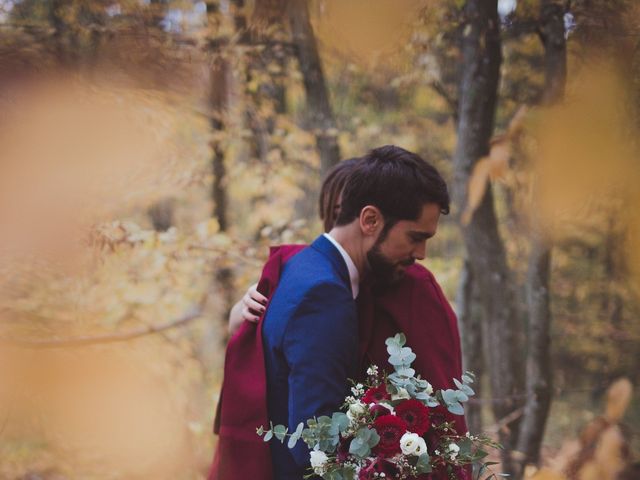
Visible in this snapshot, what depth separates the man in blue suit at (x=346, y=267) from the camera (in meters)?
1.57

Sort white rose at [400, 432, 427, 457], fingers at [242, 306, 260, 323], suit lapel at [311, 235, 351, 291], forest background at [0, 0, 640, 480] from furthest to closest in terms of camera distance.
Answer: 1. forest background at [0, 0, 640, 480]
2. fingers at [242, 306, 260, 323]
3. suit lapel at [311, 235, 351, 291]
4. white rose at [400, 432, 427, 457]

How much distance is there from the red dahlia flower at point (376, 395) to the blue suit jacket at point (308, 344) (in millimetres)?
69

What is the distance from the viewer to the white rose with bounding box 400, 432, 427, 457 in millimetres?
1387

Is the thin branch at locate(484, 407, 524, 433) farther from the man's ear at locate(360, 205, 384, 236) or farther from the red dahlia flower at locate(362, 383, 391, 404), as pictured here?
the red dahlia flower at locate(362, 383, 391, 404)

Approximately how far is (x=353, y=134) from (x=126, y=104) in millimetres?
1200

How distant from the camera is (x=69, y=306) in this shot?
3578mm

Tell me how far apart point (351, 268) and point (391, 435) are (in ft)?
1.67

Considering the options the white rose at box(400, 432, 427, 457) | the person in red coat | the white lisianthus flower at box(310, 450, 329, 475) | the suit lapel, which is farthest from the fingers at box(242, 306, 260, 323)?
the white rose at box(400, 432, 427, 457)

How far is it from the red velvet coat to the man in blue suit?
40mm

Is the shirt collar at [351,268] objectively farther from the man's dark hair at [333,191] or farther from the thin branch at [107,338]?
the thin branch at [107,338]

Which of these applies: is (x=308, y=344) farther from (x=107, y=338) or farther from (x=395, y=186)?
(x=107, y=338)

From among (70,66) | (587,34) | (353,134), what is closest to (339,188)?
(353,134)

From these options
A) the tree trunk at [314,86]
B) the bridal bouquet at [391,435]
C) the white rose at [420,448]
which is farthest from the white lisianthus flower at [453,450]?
the tree trunk at [314,86]

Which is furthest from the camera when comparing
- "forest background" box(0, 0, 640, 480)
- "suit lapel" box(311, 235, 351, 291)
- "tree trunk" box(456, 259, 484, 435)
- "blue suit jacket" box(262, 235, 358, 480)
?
"tree trunk" box(456, 259, 484, 435)
